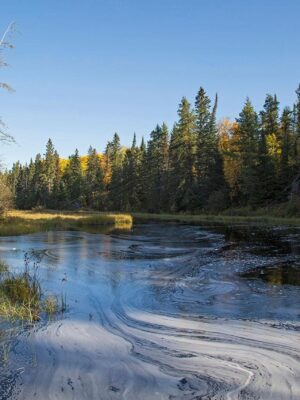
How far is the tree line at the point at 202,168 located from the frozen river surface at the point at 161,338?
31.3 meters

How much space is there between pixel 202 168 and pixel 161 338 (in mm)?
62805

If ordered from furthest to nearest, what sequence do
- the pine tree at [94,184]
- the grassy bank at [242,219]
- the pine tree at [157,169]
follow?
1. the pine tree at [94,184]
2. the pine tree at [157,169]
3. the grassy bank at [242,219]

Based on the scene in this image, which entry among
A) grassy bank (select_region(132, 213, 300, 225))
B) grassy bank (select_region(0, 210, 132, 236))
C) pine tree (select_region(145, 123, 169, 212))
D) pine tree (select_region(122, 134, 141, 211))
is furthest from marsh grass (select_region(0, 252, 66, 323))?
pine tree (select_region(122, 134, 141, 211))

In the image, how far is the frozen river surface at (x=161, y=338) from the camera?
5.90 meters

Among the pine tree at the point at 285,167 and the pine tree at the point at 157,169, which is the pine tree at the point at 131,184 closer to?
the pine tree at the point at 157,169

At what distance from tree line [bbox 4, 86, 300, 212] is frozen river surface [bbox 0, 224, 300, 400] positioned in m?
31.3

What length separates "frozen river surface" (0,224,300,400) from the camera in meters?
5.90

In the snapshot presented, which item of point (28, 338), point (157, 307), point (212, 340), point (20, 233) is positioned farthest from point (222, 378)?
point (20, 233)

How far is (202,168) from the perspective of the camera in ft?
229

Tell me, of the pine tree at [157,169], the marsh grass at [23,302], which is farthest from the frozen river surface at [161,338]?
the pine tree at [157,169]

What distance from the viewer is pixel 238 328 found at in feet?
28.3

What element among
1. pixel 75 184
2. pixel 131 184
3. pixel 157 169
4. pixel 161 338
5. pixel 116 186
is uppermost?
pixel 157 169

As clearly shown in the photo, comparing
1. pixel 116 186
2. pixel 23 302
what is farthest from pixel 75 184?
pixel 23 302

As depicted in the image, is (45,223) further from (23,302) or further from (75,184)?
(75,184)
